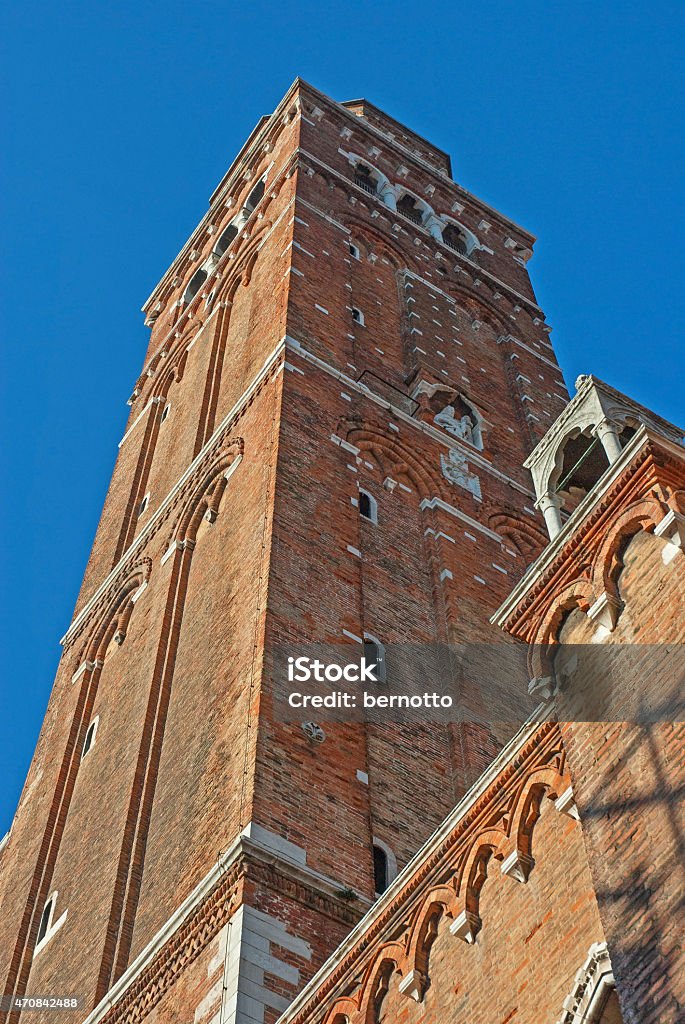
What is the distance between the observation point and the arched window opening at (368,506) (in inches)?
826

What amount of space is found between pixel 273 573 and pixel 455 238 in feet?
56.0

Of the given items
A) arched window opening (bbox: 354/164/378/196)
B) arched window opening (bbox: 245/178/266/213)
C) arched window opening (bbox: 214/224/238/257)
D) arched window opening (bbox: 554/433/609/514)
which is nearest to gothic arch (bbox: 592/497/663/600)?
arched window opening (bbox: 554/433/609/514)

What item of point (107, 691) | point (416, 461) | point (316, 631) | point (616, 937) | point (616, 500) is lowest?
point (616, 937)

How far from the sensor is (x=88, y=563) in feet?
88.2

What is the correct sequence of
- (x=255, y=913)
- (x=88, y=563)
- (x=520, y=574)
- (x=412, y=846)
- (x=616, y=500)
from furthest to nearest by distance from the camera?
(x=88, y=563) → (x=520, y=574) → (x=412, y=846) → (x=255, y=913) → (x=616, y=500)

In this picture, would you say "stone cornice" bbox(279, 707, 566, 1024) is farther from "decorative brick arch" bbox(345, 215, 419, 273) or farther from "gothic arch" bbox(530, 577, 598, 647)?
"decorative brick arch" bbox(345, 215, 419, 273)

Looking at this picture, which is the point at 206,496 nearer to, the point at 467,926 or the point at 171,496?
→ the point at 171,496

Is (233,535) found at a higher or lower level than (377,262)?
lower

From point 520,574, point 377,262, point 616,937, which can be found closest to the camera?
point 616,937

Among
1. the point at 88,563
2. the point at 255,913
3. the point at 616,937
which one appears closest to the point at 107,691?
the point at 88,563

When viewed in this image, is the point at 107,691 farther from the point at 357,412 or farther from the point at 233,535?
the point at 357,412

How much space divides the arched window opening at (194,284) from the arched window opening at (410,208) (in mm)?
4428

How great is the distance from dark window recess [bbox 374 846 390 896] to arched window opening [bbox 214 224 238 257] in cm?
1842

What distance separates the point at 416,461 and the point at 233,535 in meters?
3.77
